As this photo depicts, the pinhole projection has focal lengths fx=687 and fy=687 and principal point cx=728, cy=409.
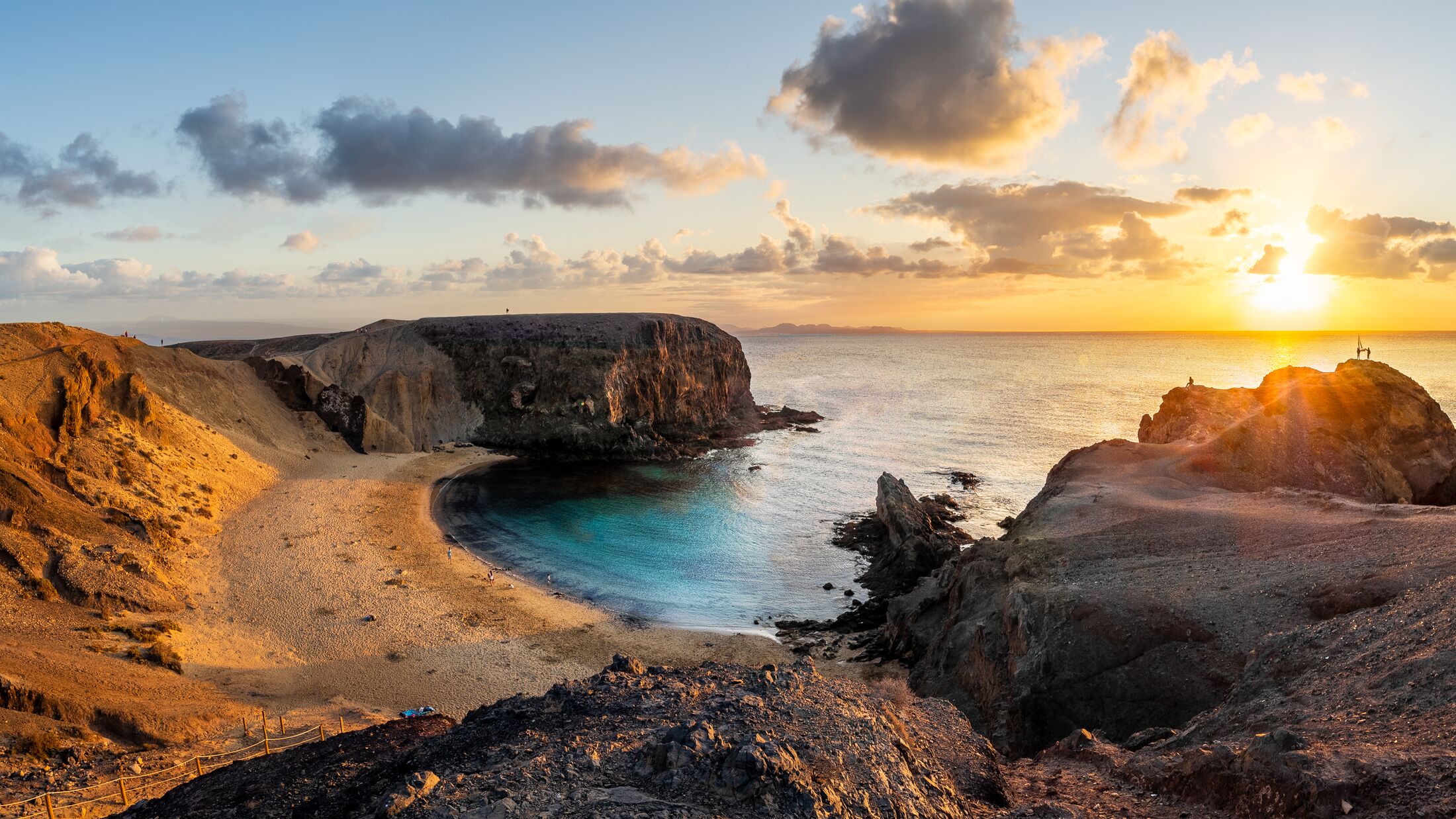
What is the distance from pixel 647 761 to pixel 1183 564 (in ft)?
58.1

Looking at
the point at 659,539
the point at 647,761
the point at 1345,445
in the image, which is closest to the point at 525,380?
the point at 659,539

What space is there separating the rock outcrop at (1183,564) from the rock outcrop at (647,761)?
19.8 ft

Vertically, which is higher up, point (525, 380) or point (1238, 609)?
point (525, 380)

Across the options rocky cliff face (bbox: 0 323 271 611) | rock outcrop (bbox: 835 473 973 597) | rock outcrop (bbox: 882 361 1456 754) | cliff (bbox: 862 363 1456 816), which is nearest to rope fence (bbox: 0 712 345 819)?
rocky cliff face (bbox: 0 323 271 611)

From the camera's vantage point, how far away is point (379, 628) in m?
27.6

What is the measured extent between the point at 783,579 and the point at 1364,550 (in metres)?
22.3

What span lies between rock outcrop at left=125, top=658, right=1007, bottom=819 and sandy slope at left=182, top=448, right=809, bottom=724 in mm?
12856

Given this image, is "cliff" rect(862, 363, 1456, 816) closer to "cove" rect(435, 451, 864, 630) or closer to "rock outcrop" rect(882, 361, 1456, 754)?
"rock outcrop" rect(882, 361, 1456, 754)

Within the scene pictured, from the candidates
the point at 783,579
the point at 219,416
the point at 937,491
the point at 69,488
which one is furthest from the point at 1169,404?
the point at 219,416

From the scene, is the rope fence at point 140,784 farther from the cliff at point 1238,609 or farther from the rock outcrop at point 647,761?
the cliff at point 1238,609

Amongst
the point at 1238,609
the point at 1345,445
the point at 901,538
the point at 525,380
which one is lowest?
Result: the point at 901,538

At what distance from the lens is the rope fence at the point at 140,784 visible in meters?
13.3

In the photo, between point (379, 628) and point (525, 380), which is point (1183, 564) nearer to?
point (379, 628)

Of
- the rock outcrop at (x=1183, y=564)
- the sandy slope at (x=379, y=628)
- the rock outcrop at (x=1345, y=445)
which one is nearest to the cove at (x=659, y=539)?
the sandy slope at (x=379, y=628)
